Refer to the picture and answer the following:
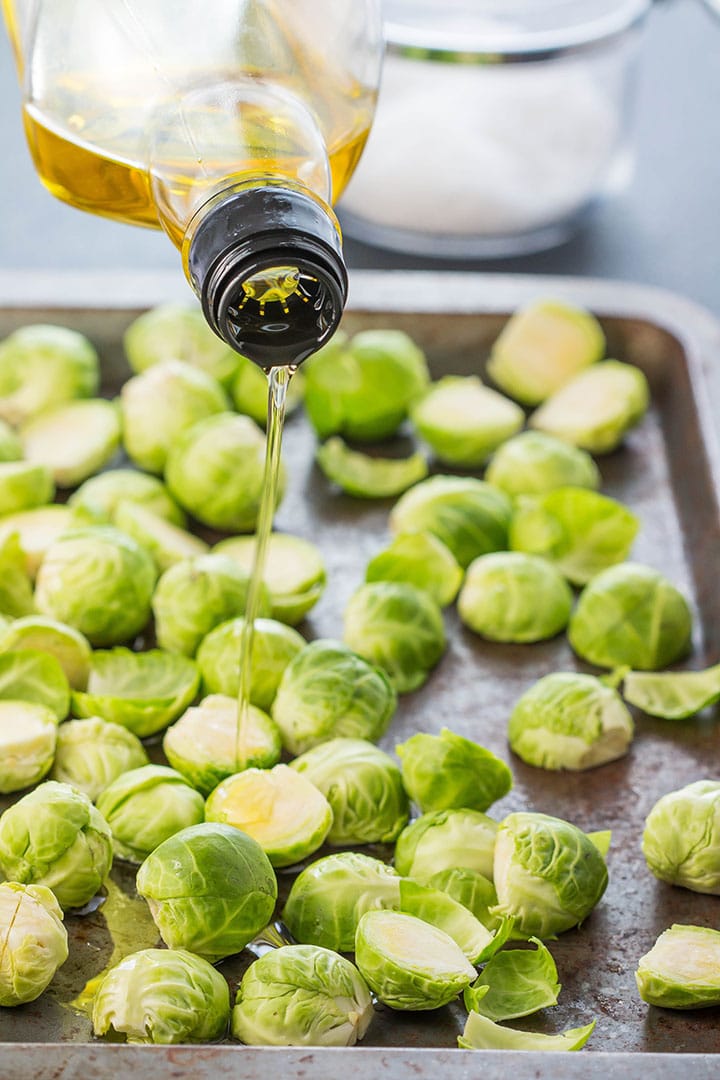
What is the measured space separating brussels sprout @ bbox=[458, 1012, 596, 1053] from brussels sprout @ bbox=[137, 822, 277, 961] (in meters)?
0.24

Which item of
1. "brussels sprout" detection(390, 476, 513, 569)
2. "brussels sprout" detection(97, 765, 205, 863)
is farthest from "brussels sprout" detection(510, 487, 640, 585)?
"brussels sprout" detection(97, 765, 205, 863)

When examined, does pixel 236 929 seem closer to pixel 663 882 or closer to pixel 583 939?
pixel 583 939

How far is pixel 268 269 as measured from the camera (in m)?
1.17

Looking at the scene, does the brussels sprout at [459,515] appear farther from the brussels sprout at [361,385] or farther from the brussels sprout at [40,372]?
the brussels sprout at [40,372]

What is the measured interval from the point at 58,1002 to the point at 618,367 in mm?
1393

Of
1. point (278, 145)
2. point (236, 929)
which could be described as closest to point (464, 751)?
point (236, 929)

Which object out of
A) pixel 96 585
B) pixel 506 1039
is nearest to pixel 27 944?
pixel 506 1039

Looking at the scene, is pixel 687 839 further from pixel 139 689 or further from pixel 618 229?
pixel 618 229

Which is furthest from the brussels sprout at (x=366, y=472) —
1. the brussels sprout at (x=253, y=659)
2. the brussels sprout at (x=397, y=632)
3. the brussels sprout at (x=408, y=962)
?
the brussels sprout at (x=408, y=962)

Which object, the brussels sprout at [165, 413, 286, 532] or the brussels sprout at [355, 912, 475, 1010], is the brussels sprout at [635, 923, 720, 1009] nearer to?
the brussels sprout at [355, 912, 475, 1010]

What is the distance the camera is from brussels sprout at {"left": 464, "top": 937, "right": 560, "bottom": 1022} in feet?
4.55

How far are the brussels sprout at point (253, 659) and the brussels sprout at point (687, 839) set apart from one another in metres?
0.51

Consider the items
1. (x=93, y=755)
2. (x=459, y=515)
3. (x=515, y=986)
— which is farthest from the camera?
(x=459, y=515)

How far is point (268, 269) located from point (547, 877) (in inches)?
28.3
